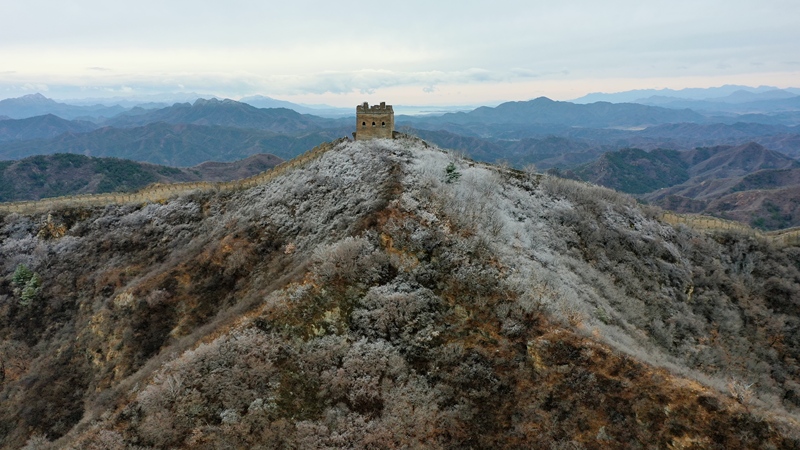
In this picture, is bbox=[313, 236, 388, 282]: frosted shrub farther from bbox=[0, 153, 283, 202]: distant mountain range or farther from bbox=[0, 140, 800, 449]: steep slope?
bbox=[0, 153, 283, 202]: distant mountain range

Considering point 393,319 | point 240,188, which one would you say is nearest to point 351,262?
point 393,319

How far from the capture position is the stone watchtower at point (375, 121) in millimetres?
35719

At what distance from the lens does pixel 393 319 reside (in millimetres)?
17250

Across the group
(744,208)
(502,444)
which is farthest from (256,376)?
(744,208)

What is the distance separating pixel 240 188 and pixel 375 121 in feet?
45.2

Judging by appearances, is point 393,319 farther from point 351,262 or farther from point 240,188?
point 240,188

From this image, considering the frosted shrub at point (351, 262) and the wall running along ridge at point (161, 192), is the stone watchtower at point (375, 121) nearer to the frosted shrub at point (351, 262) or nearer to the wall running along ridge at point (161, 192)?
the wall running along ridge at point (161, 192)

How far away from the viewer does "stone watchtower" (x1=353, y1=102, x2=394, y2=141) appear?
3572 centimetres

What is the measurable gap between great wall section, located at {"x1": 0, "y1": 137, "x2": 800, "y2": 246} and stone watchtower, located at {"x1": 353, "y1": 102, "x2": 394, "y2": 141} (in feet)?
6.18

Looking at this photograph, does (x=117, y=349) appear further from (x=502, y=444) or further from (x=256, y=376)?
(x=502, y=444)

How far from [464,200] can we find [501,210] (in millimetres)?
4283

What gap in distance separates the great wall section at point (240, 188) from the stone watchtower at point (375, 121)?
74.2 inches

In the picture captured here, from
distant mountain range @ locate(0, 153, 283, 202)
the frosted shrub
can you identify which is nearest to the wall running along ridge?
the frosted shrub

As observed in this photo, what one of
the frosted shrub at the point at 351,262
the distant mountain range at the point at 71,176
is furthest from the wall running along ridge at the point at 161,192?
the distant mountain range at the point at 71,176
